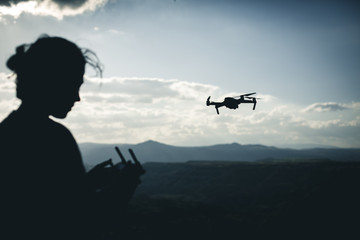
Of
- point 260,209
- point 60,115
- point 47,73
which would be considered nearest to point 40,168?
point 60,115

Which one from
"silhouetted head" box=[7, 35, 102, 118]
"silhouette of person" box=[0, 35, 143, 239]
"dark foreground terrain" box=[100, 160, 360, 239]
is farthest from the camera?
"dark foreground terrain" box=[100, 160, 360, 239]

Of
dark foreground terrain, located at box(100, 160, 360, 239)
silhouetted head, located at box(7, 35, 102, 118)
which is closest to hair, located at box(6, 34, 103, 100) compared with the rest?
silhouetted head, located at box(7, 35, 102, 118)

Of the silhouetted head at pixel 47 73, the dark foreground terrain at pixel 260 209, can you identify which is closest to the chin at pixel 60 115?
the silhouetted head at pixel 47 73

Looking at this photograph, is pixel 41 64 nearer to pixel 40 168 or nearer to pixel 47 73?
pixel 47 73

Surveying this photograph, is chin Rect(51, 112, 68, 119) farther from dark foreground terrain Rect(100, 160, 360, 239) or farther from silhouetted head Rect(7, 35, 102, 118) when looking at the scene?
dark foreground terrain Rect(100, 160, 360, 239)

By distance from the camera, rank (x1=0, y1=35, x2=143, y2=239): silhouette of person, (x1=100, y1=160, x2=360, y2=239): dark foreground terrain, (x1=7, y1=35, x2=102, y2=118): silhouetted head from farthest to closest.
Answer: (x1=100, y1=160, x2=360, y2=239): dark foreground terrain < (x1=7, y1=35, x2=102, y2=118): silhouetted head < (x1=0, y1=35, x2=143, y2=239): silhouette of person

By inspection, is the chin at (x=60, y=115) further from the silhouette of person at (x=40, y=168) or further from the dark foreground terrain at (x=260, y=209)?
the dark foreground terrain at (x=260, y=209)

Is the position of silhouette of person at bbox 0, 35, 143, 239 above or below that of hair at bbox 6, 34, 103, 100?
below

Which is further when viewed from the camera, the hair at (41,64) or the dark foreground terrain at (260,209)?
the dark foreground terrain at (260,209)
